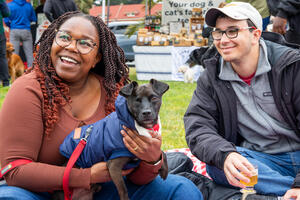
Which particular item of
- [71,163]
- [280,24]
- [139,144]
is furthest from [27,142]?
[280,24]

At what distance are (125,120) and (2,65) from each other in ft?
24.1

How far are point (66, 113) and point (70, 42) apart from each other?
49cm

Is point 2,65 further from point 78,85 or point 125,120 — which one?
point 125,120

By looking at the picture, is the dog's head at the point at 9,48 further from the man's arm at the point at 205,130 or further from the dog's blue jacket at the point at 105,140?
the dog's blue jacket at the point at 105,140

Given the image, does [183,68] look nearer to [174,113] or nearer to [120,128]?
[174,113]

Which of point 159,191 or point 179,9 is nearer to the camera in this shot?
point 159,191

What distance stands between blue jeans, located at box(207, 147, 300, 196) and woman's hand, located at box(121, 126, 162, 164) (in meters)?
0.79

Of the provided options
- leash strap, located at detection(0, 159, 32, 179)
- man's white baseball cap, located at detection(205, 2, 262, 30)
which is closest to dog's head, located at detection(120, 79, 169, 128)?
leash strap, located at detection(0, 159, 32, 179)

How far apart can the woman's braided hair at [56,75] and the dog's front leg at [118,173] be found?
467 millimetres

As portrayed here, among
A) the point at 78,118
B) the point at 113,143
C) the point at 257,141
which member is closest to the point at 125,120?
the point at 113,143

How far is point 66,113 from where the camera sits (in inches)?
95.3

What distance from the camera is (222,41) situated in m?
2.76

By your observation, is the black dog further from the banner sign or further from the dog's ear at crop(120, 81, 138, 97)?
the banner sign

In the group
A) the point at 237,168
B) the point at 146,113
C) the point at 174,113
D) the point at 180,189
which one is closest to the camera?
the point at 146,113
